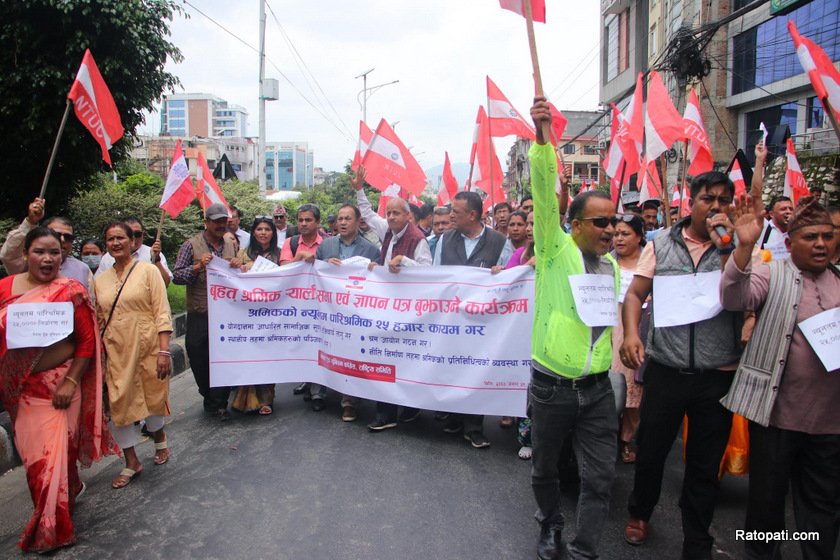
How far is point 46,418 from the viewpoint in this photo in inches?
130

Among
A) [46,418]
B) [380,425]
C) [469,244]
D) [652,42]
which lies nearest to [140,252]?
[46,418]

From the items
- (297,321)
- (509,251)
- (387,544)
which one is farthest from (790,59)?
(387,544)

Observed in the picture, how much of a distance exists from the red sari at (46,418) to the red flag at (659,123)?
5.18 metres

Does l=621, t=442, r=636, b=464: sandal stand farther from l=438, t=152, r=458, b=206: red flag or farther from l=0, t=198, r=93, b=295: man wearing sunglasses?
l=438, t=152, r=458, b=206: red flag

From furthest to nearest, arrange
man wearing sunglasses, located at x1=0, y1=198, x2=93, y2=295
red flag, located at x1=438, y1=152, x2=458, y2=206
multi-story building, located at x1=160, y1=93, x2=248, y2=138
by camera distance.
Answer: multi-story building, located at x1=160, y1=93, x2=248, y2=138 < red flag, located at x1=438, y1=152, x2=458, y2=206 < man wearing sunglasses, located at x1=0, y1=198, x2=93, y2=295

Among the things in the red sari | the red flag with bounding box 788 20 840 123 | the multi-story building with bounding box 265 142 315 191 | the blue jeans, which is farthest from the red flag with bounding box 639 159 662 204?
the multi-story building with bounding box 265 142 315 191

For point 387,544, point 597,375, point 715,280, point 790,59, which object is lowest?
point 387,544

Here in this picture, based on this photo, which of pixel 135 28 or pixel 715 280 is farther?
pixel 135 28

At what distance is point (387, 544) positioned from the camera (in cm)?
315

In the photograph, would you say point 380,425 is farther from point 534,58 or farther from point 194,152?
point 194,152

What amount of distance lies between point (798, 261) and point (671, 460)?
86.0 inches

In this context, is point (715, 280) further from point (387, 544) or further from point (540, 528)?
point (387, 544)

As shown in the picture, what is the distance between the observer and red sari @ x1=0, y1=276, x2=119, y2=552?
10.4 ft

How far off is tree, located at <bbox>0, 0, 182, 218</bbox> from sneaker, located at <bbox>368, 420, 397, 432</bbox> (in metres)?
6.02
